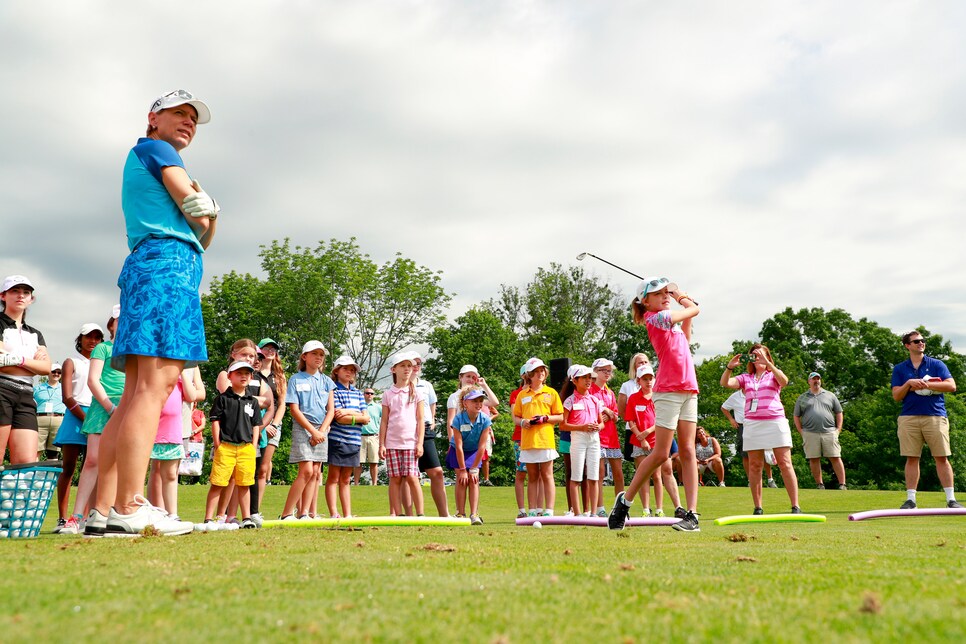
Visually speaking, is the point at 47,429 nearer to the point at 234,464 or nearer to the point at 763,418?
the point at 234,464

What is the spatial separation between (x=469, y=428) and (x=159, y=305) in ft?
22.4

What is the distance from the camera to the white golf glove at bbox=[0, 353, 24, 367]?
6.89 meters

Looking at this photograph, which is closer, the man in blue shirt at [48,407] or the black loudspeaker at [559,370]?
the man in blue shirt at [48,407]

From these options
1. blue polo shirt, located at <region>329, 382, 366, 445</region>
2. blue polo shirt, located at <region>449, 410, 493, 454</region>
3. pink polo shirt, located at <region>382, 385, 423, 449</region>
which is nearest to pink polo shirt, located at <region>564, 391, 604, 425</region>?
blue polo shirt, located at <region>449, 410, 493, 454</region>

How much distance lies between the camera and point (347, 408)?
9672mm

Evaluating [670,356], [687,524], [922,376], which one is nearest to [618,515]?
[687,524]

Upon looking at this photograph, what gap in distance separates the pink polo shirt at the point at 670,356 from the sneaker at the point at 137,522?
4084 mm

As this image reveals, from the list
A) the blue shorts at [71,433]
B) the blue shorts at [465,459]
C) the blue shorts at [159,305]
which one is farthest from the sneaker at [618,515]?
the blue shorts at [71,433]

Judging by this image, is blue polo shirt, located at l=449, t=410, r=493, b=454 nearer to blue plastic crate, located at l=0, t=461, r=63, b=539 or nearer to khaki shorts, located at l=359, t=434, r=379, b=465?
blue plastic crate, located at l=0, t=461, r=63, b=539

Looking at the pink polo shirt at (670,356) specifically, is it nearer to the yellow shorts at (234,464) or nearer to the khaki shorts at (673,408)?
the khaki shorts at (673,408)

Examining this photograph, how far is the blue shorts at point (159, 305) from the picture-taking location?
4.75 metres

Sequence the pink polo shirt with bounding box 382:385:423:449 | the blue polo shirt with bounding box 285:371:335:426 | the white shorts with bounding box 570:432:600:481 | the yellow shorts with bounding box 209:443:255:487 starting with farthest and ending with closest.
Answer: the white shorts with bounding box 570:432:600:481 → the pink polo shirt with bounding box 382:385:423:449 → the blue polo shirt with bounding box 285:371:335:426 → the yellow shorts with bounding box 209:443:255:487

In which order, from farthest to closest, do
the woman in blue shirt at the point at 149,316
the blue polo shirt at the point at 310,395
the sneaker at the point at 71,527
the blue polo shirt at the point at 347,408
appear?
the blue polo shirt at the point at 347,408
the blue polo shirt at the point at 310,395
the sneaker at the point at 71,527
the woman in blue shirt at the point at 149,316

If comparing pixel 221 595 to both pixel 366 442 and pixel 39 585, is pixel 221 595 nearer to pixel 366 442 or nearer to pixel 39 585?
pixel 39 585
